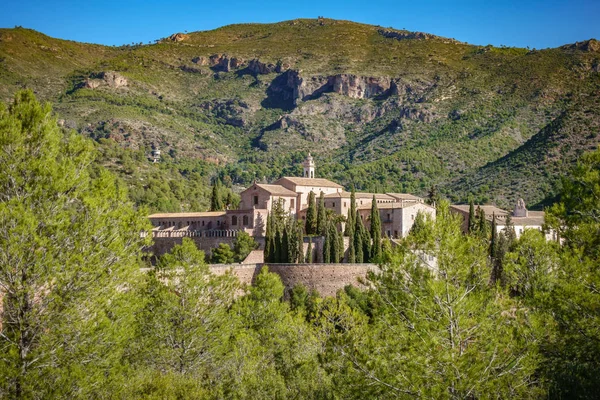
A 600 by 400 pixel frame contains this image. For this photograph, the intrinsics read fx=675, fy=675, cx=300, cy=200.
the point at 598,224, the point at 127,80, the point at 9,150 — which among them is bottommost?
the point at 598,224

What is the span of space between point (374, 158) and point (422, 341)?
11117 centimetres

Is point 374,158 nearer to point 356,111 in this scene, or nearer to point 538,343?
point 356,111

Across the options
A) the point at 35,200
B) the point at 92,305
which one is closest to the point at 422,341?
the point at 92,305

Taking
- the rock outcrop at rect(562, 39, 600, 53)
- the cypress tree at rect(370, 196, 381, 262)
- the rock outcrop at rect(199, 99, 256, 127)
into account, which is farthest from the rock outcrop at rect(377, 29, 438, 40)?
the cypress tree at rect(370, 196, 381, 262)

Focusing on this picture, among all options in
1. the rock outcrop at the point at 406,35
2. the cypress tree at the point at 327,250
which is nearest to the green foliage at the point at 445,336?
the cypress tree at the point at 327,250

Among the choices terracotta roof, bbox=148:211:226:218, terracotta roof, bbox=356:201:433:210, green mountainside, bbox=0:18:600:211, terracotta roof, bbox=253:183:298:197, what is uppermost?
green mountainside, bbox=0:18:600:211

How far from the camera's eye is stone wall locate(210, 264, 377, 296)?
142 feet

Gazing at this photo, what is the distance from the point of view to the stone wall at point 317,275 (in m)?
43.3

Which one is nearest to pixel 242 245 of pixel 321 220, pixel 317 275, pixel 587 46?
pixel 321 220

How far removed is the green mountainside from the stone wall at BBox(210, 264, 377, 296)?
125ft

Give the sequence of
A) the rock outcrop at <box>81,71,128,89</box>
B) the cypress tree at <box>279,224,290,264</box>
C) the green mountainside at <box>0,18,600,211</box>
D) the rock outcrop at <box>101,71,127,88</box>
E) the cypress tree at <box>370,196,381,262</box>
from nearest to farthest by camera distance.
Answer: the cypress tree at <box>279,224,290,264</box>
the cypress tree at <box>370,196,381,262</box>
the green mountainside at <box>0,18,600,211</box>
the rock outcrop at <box>81,71,128,89</box>
the rock outcrop at <box>101,71,127,88</box>

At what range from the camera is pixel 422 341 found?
1441cm

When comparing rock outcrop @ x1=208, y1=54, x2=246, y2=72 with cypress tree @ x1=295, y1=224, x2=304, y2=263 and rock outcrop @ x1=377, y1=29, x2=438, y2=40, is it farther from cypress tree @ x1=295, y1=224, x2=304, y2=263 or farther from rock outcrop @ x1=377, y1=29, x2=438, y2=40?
cypress tree @ x1=295, y1=224, x2=304, y2=263

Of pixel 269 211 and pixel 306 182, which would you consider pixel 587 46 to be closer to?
pixel 306 182
